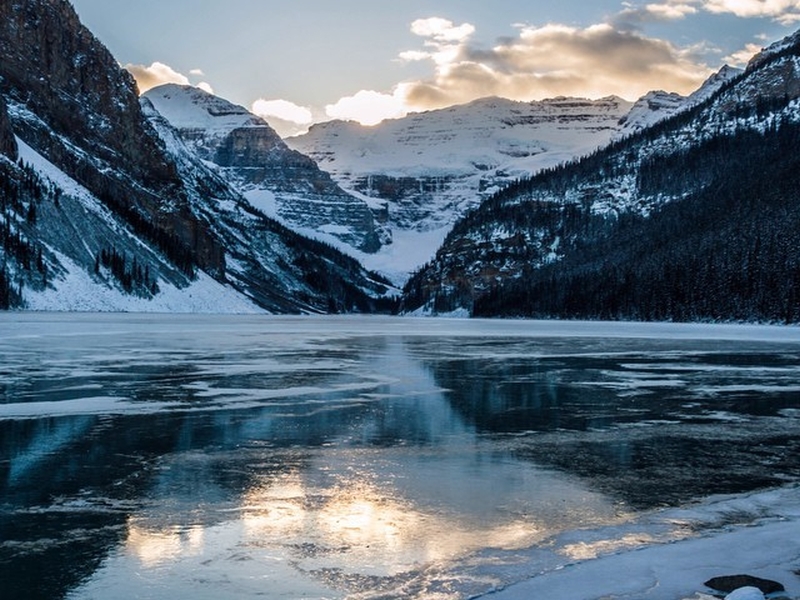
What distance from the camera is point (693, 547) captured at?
26.7 feet

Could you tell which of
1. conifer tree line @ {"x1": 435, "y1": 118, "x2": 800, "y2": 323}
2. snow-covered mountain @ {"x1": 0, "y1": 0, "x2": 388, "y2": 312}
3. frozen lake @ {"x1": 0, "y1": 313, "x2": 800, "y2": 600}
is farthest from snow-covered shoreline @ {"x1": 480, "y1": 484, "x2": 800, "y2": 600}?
snow-covered mountain @ {"x1": 0, "y1": 0, "x2": 388, "y2": 312}

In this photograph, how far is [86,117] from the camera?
16950cm

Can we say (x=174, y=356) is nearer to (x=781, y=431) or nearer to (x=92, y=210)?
(x=781, y=431)

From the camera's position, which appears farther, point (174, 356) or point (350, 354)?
point (350, 354)

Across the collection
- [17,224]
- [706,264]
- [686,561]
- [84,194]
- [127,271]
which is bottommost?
[686,561]

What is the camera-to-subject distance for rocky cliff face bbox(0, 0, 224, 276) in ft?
493

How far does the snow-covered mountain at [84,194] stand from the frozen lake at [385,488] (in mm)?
90324

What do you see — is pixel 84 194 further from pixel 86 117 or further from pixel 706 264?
pixel 706 264

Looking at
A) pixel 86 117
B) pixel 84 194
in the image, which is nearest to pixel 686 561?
pixel 84 194

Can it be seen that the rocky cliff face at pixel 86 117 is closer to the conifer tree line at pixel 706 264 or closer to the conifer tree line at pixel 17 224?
the conifer tree line at pixel 17 224

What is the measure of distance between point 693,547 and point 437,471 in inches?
179

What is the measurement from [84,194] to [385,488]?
136223mm

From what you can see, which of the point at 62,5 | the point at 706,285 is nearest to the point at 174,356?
the point at 706,285

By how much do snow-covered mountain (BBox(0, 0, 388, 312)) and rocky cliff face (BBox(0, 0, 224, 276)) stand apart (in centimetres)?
28
